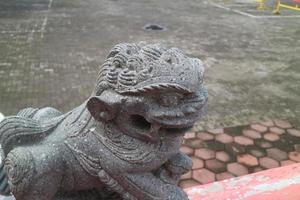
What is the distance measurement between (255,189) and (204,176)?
0.96 meters

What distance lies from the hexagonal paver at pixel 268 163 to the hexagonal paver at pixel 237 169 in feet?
0.65

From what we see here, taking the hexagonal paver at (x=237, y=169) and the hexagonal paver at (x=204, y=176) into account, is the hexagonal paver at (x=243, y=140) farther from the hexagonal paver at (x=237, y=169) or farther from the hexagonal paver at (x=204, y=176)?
the hexagonal paver at (x=204, y=176)

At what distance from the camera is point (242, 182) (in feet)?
7.32

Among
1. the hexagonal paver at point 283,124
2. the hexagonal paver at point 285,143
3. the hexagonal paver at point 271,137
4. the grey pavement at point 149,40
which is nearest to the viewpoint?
the hexagonal paver at point 285,143

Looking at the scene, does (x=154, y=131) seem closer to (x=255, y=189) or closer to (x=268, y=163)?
(x=255, y=189)

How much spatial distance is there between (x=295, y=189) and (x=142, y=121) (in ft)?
4.40

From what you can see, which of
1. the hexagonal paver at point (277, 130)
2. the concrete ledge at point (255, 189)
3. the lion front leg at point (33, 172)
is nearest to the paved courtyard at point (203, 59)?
the hexagonal paver at point (277, 130)

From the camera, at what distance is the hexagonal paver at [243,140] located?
3641 millimetres

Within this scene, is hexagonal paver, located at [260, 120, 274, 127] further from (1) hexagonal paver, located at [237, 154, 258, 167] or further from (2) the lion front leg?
(2) the lion front leg

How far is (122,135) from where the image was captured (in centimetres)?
128

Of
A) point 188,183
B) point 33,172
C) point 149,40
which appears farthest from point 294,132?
point 149,40

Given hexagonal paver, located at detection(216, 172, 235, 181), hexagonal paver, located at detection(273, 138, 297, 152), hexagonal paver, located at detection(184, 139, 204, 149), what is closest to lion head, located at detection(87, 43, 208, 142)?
hexagonal paver, located at detection(216, 172, 235, 181)

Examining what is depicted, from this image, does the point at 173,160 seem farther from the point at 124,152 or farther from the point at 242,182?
the point at 242,182

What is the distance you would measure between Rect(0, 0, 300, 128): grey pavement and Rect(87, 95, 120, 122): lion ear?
2768 millimetres
